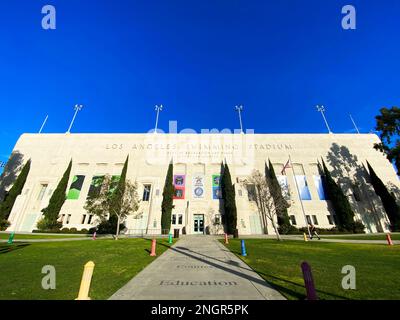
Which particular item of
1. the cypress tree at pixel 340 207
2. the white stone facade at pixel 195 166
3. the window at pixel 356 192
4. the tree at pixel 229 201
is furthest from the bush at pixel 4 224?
the window at pixel 356 192

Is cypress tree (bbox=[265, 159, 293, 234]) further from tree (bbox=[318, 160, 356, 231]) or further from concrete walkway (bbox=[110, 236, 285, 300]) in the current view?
concrete walkway (bbox=[110, 236, 285, 300])

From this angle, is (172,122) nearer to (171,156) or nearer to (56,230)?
(171,156)

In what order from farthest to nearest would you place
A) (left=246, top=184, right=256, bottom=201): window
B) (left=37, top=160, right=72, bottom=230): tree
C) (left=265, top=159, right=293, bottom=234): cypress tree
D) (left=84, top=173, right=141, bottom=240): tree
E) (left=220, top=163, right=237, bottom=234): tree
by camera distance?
(left=246, top=184, right=256, bottom=201): window < (left=220, top=163, right=237, bottom=234): tree < (left=37, top=160, right=72, bottom=230): tree < (left=84, top=173, right=141, bottom=240): tree < (left=265, top=159, right=293, bottom=234): cypress tree

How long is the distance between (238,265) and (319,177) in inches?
1364

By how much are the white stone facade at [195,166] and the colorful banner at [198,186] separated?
423mm

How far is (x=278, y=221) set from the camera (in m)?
32.6

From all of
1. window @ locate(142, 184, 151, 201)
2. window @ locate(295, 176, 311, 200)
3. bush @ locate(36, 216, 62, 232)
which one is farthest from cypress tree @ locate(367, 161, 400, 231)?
bush @ locate(36, 216, 62, 232)

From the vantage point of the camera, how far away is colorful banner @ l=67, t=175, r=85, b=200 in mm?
35531

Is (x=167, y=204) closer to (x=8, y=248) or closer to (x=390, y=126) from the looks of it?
(x=8, y=248)

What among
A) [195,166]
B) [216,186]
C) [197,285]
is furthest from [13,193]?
A: [197,285]

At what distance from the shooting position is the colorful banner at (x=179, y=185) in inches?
1409

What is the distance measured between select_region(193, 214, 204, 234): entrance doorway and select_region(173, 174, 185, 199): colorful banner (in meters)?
4.44

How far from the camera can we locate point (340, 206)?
32094mm

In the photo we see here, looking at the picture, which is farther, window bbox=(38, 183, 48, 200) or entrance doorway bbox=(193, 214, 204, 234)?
window bbox=(38, 183, 48, 200)
